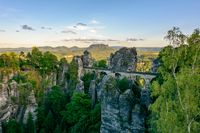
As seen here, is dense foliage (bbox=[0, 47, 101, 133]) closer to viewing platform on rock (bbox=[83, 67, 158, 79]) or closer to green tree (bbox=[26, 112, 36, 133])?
green tree (bbox=[26, 112, 36, 133])

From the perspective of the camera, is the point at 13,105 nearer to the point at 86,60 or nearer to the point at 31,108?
the point at 31,108

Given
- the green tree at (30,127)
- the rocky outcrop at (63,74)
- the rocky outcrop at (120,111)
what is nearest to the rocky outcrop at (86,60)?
the rocky outcrop at (63,74)

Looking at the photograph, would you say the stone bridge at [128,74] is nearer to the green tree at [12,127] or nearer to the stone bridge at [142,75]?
the stone bridge at [142,75]

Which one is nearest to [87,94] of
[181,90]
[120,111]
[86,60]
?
[86,60]

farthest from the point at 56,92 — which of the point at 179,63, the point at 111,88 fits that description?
the point at 179,63

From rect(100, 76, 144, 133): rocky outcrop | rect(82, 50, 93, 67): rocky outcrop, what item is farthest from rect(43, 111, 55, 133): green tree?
rect(82, 50, 93, 67): rocky outcrop

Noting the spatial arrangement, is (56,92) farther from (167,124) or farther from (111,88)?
(167,124)
